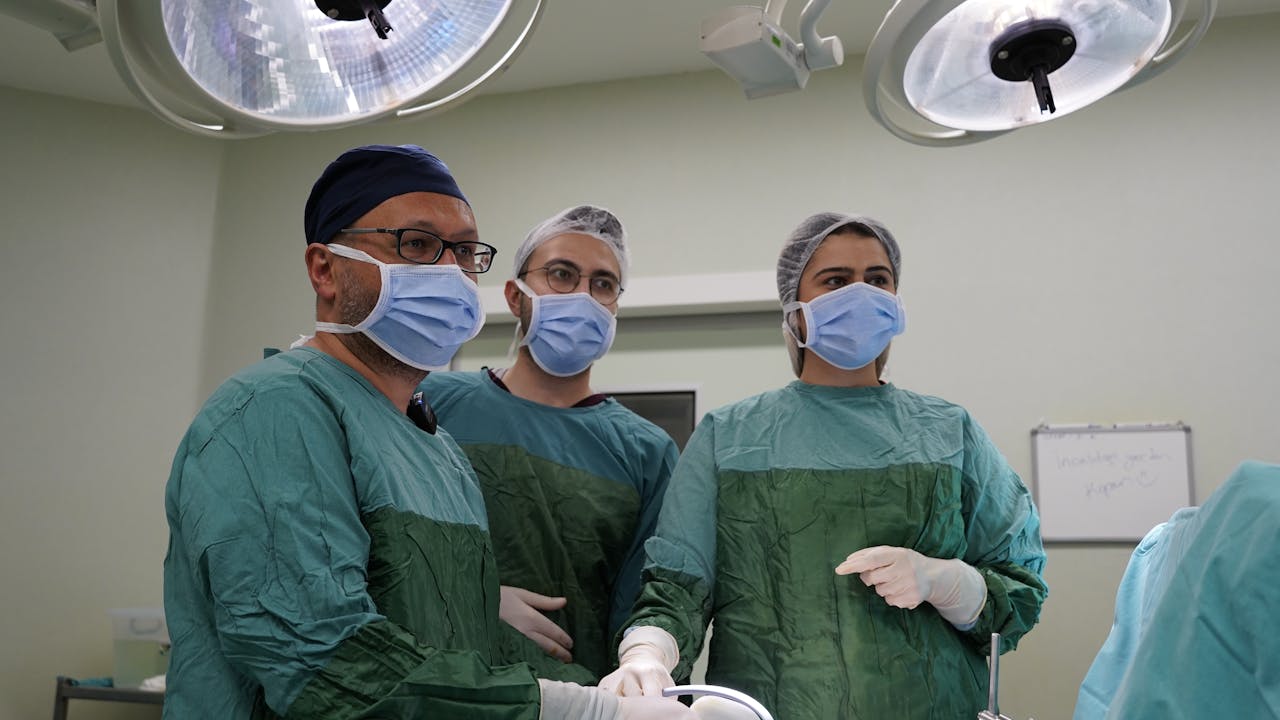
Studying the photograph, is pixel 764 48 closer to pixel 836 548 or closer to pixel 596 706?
pixel 596 706

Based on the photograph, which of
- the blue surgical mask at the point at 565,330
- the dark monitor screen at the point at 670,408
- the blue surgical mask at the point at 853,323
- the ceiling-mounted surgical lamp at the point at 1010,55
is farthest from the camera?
the dark monitor screen at the point at 670,408

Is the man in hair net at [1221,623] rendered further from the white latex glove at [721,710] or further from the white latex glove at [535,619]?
the white latex glove at [535,619]

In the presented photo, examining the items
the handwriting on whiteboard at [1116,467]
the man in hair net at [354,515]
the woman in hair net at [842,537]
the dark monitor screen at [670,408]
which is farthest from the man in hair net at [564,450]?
the handwriting on whiteboard at [1116,467]

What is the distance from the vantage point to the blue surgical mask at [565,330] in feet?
6.02

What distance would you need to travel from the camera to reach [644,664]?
129 centimetres

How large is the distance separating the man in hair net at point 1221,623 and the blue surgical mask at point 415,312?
0.89m

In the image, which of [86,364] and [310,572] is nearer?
[310,572]

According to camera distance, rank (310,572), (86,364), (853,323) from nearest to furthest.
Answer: (310,572), (853,323), (86,364)

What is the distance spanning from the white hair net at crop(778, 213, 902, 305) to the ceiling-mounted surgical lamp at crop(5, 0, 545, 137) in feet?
3.06

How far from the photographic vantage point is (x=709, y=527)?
5.31 feet

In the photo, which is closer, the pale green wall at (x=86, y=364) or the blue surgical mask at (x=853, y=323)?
the blue surgical mask at (x=853, y=323)

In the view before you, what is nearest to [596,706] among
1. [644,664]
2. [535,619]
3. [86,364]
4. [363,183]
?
[644,664]

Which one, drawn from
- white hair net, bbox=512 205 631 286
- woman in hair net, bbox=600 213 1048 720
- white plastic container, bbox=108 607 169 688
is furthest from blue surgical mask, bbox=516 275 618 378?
white plastic container, bbox=108 607 169 688

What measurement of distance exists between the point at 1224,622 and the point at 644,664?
772 mm
